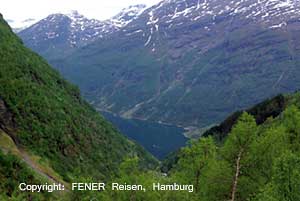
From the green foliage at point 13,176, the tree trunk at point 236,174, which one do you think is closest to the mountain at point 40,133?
the green foliage at point 13,176

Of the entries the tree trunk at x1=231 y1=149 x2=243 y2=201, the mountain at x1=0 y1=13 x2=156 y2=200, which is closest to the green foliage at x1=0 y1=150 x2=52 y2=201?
the mountain at x1=0 y1=13 x2=156 y2=200

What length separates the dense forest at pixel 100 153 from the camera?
89.0 feet

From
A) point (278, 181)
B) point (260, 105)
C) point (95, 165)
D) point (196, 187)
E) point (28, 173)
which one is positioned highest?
point (278, 181)

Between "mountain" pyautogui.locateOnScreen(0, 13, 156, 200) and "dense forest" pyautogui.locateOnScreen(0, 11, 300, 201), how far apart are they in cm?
14

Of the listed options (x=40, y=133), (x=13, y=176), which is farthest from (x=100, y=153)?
(x=13, y=176)

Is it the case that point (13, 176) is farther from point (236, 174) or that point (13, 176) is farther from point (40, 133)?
point (236, 174)

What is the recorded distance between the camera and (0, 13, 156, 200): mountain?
61562mm

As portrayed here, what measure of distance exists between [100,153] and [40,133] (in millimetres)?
19570

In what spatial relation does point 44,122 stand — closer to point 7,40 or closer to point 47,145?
point 47,145

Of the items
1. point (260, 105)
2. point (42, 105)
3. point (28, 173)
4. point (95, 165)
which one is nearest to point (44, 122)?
point (42, 105)

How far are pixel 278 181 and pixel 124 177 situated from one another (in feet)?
32.4

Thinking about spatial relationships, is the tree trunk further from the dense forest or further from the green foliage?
the green foliage

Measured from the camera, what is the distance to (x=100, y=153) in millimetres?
90250

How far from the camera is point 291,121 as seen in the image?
33438mm
